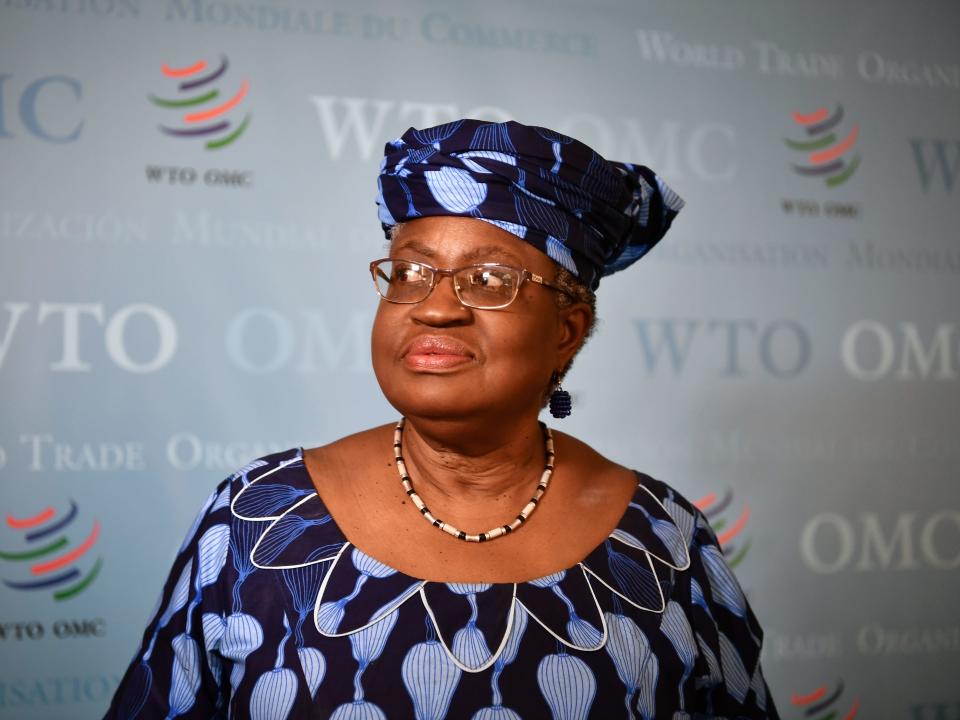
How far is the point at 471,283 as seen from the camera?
50.6 inches

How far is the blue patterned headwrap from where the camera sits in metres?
1.29

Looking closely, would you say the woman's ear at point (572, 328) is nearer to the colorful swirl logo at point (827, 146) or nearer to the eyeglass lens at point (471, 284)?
the eyeglass lens at point (471, 284)

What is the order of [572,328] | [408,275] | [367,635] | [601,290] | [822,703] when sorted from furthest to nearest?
[822,703], [601,290], [572,328], [408,275], [367,635]

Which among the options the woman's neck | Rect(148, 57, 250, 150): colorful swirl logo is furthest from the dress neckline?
Rect(148, 57, 250, 150): colorful swirl logo

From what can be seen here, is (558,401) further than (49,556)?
No

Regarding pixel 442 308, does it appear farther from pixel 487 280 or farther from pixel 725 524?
pixel 725 524

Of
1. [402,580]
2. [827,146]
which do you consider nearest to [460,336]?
[402,580]

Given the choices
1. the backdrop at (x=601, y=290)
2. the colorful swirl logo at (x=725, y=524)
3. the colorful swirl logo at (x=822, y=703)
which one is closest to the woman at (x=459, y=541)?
the backdrop at (x=601, y=290)

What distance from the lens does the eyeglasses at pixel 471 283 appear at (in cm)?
128

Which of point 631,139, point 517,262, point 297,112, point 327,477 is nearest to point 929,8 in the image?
point 631,139

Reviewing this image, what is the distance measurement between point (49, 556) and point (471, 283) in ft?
5.44

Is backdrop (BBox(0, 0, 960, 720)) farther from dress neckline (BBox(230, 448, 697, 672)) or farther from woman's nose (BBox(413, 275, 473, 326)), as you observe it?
woman's nose (BBox(413, 275, 473, 326))

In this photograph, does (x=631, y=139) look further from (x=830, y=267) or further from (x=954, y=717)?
(x=954, y=717)

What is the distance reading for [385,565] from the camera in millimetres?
1251
